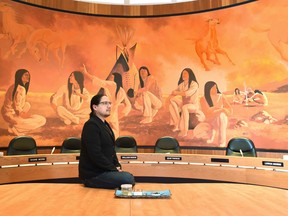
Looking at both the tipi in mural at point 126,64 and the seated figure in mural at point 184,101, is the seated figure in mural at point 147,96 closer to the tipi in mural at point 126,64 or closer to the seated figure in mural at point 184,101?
the tipi in mural at point 126,64

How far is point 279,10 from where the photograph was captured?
18.7ft

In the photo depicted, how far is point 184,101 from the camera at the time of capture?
6801 mm

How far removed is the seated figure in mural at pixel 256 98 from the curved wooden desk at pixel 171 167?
1.97 meters

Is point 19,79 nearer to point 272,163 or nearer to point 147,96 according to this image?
point 147,96

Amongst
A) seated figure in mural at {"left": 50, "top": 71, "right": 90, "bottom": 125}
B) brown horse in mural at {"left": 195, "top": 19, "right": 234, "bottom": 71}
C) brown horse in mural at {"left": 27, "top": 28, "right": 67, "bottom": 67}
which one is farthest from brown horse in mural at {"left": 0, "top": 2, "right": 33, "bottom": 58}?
brown horse in mural at {"left": 195, "top": 19, "right": 234, "bottom": 71}

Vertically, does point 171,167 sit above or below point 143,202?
below

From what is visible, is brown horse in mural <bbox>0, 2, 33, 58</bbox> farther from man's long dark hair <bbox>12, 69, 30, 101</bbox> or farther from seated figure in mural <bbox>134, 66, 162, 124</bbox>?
seated figure in mural <bbox>134, 66, 162, 124</bbox>

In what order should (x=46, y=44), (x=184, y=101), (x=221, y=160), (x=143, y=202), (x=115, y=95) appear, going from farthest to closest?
(x=115, y=95) → (x=184, y=101) → (x=46, y=44) → (x=221, y=160) → (x=143, y=202)

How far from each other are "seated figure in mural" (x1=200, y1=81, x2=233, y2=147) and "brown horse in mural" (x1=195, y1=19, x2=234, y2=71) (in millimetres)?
530

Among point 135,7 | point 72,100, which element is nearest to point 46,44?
point 72,100

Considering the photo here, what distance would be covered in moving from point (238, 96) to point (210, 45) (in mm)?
1337

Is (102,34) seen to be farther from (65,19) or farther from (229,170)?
(229,170)

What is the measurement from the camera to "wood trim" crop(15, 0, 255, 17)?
6.53 m

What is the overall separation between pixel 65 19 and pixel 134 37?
1641 mm
